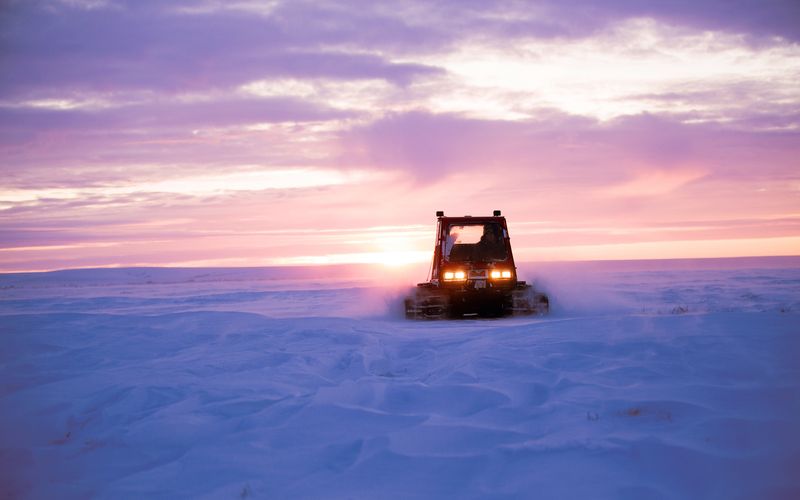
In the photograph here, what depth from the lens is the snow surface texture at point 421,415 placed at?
423cm

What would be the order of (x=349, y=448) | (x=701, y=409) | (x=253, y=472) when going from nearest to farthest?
(x=253, y=472)
(x=349, y=448)
(x=701, y=409)

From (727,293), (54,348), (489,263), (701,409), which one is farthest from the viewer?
(727,293)

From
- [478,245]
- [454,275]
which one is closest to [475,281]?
[454,275]

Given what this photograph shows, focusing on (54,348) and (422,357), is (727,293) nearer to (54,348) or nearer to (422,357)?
(422,357)

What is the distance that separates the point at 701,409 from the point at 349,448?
3.01 metres

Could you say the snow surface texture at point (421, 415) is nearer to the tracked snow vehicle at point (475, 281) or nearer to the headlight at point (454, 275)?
the tracked snow vehicle at point (475, 281)

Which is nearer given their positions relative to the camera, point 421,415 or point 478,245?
point 421,415

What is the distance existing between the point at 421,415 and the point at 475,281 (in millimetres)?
10543

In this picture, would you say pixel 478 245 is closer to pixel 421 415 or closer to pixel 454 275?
pixel 454 275

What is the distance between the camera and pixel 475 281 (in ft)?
52.3

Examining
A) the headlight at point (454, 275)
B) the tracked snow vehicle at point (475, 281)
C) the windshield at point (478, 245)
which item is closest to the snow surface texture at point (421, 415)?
the tracked snow vehicle at point (475, 281)

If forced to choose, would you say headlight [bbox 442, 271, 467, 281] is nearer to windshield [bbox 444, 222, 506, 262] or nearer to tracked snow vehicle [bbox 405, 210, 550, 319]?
tracked snow vehicle [bbox 405, 210, 550, 319]

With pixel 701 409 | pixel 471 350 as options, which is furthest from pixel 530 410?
pixel 471 350

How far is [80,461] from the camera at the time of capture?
495 cm
